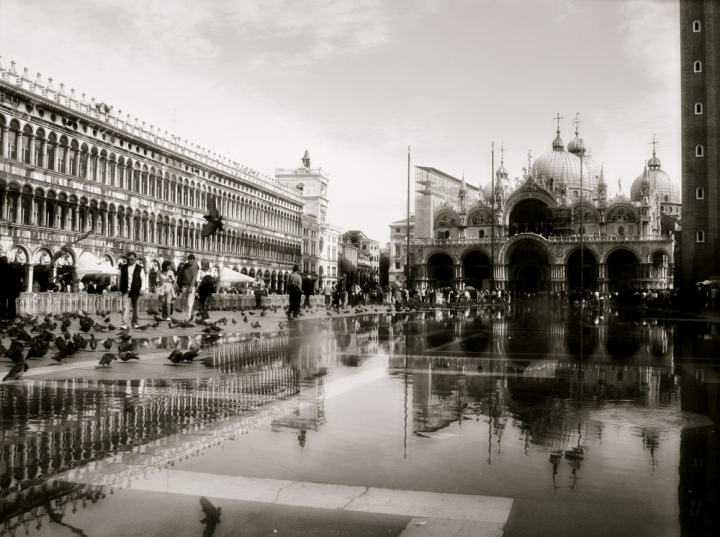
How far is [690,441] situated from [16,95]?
4140 centimetres

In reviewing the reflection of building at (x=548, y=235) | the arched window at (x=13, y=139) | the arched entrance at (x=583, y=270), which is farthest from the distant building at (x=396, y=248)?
the arched window at (x=13, y=139)

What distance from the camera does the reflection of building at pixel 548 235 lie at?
8075cm

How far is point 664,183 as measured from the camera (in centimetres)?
11112

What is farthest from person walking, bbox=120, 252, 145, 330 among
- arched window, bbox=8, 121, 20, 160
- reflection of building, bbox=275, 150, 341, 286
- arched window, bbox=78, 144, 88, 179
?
reflection of building, bbox=275, 150, 341, 286

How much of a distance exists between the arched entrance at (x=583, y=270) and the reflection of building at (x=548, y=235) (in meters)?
0.12

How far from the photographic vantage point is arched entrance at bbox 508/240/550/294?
8588cm

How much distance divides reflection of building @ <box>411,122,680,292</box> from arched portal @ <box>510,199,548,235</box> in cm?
12

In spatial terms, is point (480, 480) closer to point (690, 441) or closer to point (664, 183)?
point (690, 441)

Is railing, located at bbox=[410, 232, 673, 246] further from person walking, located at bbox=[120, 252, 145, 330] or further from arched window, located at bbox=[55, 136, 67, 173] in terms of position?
person walking, located at bbox=[120, 252, 145, 330]

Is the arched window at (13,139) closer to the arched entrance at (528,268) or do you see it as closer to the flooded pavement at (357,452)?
the flooded pavement at (357,452)

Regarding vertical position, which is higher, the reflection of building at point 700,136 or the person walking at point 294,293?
the reflection of building at point 700,136

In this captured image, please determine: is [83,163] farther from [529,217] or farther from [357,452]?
[529,217]

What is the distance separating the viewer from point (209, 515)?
12.0 feet

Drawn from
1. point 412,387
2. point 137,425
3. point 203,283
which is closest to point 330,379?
point 412,387
